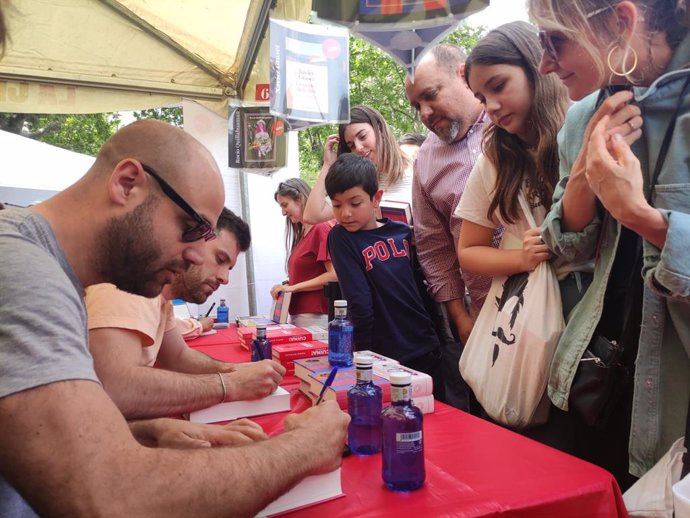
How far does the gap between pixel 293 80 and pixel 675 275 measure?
7.77 feet

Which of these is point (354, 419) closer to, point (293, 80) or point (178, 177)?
point (178, 177)

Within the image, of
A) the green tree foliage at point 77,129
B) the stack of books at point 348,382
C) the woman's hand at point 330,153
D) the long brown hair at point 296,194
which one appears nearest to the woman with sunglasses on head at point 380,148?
the woman's hand at point 330,153

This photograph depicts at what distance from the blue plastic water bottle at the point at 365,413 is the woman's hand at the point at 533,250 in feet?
1.95

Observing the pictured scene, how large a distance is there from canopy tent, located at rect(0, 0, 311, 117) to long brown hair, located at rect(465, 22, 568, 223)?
8.78ft

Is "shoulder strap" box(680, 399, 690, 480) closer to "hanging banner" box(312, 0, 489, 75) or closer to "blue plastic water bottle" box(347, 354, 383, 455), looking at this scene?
"blue plastic water bottle" box(347, 354, 383, 455)

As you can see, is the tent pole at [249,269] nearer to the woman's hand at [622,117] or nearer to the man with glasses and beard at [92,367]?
the man with glasses and beard at [92,367]

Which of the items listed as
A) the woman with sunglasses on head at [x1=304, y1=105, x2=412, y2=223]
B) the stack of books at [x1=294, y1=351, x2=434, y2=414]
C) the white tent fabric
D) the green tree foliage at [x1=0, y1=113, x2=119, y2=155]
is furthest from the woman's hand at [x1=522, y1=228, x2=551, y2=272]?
the green tree foliage at [x1=0, y1=113, x2=119, y2=155]

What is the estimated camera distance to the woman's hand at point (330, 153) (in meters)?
3.37

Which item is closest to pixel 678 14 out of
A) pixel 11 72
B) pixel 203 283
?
pixel 203 283

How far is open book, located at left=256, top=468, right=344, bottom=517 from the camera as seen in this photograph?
3.02 ft

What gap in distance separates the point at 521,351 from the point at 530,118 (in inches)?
30.0

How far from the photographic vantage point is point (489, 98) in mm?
1661

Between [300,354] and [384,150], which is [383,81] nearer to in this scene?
[384,150]

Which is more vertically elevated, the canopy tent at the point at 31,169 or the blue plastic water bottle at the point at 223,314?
the canopy tent at the point at 31,169
